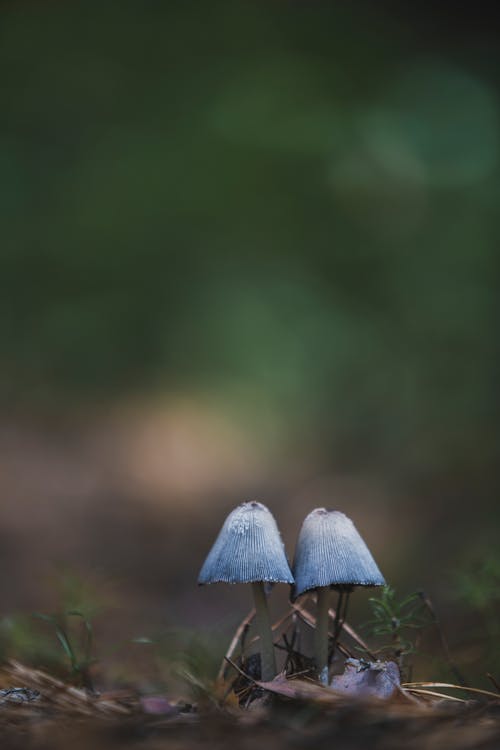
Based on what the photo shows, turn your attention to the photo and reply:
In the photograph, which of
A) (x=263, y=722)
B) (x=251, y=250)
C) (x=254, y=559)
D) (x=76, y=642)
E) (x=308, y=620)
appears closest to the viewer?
(x=263, y=722)

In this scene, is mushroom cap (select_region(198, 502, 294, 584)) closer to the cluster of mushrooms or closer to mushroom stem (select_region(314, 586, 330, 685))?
the cluster of mushrooms

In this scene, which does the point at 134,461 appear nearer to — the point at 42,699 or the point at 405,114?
the point at 42,699

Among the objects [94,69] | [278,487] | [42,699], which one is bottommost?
[42,699]

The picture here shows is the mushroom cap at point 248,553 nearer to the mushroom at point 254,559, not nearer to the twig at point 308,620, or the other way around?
the mushroom at point 254,559

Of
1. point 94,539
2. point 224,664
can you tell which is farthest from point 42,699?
point 94,539

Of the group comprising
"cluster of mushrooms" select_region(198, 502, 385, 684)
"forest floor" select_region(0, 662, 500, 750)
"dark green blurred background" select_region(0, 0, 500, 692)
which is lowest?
"forest floor" select_region(0, 662, 500, 750)

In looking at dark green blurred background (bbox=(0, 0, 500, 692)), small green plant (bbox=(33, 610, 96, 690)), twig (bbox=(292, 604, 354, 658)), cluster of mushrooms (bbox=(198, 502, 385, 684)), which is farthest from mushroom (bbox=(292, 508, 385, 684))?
dark green blurred background (bbox=(0, 0, 500, 692))

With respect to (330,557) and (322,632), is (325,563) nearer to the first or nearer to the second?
(330,557)

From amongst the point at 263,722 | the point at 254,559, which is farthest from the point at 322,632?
the point at 263,722
